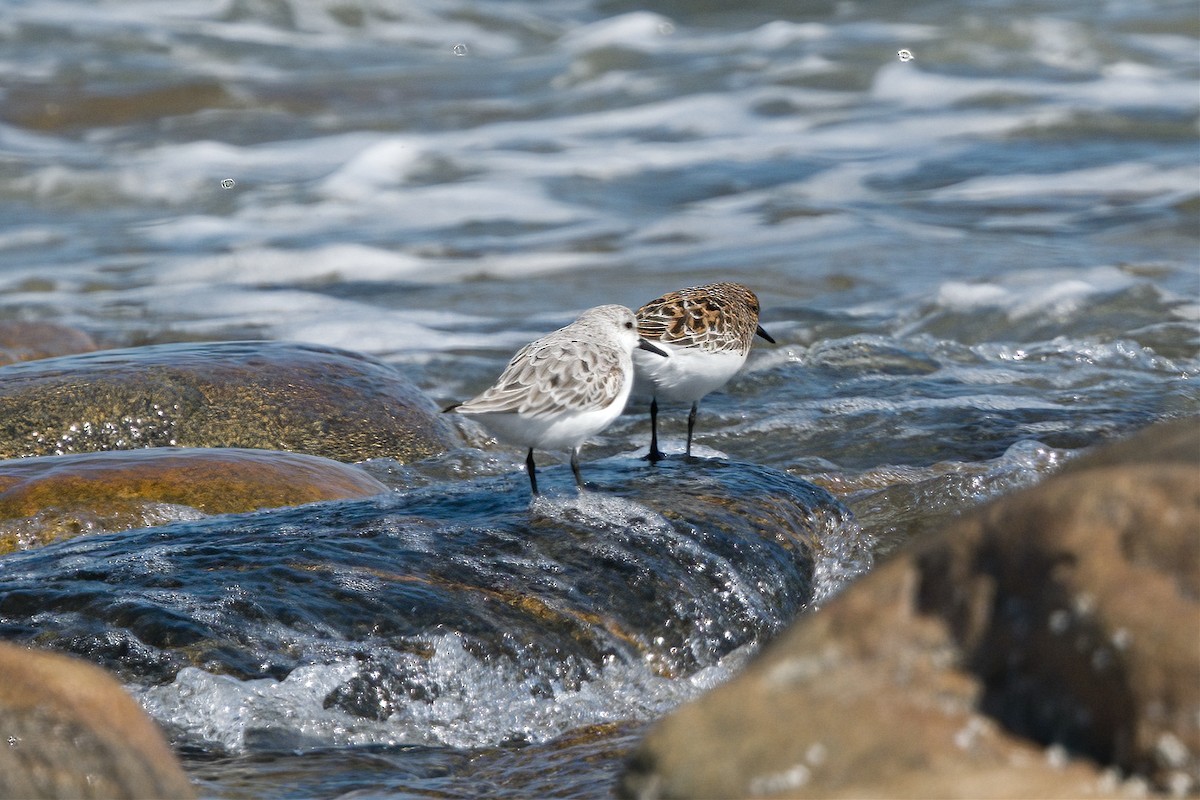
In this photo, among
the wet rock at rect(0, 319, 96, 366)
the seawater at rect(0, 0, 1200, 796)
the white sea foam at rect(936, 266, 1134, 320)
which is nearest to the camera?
the seawater at rect(0, 0, 1200, 796)

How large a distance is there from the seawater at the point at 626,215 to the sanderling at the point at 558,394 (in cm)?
52

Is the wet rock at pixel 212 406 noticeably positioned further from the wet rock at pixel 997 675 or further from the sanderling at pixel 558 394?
the wet rock at pixel 997 675

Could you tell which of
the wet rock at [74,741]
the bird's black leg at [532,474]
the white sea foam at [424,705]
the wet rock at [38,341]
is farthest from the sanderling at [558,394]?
the wet rock at [38,341]

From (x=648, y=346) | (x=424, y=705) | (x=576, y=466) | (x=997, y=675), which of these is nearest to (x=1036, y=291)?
(x=648, y=346)

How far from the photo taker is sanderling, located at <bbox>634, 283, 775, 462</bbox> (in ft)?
19.3

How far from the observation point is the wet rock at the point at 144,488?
5.70 metres

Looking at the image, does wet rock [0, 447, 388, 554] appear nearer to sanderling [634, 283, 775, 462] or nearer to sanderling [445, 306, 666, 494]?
sanderling [445, 306, 666, 494]

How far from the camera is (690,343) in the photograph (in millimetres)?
5961

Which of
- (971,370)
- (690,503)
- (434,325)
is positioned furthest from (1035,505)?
(434,325)

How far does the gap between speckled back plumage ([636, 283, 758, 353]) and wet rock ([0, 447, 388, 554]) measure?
1.50 m

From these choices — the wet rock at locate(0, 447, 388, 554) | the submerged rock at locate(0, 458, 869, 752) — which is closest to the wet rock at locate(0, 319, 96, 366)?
the wet rock at locate(0, 447, 388, 554)

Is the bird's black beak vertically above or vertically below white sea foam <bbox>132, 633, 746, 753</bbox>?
above

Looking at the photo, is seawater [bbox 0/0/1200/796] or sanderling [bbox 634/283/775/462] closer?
sanderling [bbox 634/283/775/462]

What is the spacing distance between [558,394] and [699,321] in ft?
4.10
